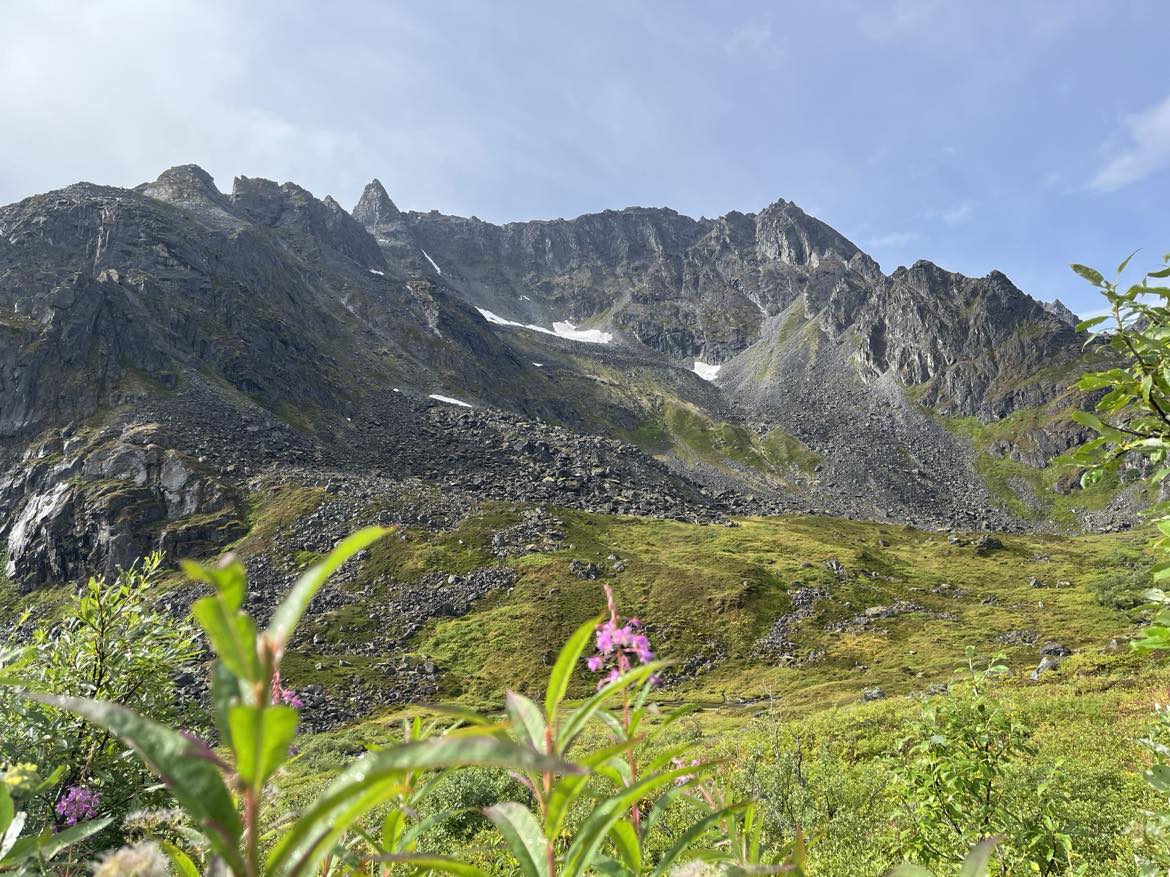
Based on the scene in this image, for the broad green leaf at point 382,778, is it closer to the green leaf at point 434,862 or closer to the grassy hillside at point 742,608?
the green leaf at point 434,862

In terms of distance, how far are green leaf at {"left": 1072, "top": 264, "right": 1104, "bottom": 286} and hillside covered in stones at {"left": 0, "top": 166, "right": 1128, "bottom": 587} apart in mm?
68956

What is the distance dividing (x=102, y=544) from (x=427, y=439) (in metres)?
51.3

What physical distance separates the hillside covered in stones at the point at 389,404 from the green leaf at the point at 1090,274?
68956 millimetres

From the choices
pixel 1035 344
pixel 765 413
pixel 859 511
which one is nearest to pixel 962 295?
pixel 1035 344

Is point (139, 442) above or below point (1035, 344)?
below

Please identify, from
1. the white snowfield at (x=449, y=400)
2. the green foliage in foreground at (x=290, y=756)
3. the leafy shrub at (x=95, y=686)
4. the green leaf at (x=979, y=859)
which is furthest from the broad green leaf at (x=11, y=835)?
the white snowfield at (x=449, y=400)

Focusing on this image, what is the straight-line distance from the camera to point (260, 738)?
4.58 ft

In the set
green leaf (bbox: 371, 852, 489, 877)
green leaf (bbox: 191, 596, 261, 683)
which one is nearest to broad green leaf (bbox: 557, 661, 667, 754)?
green leaf (bbox: 371, 852, 489, 877)

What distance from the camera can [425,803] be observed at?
Result: 15945 millimetres

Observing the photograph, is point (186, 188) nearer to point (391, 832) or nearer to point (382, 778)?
point (391, 832)

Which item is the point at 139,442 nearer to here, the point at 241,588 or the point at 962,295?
the point at 241,588

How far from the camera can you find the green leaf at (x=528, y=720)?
2221 millimetres

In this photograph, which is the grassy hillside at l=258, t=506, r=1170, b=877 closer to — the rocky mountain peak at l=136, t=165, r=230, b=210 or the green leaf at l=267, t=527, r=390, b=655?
the green leaf at l=267, t=527, r=390, b=655

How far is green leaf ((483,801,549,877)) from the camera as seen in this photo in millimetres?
2158
